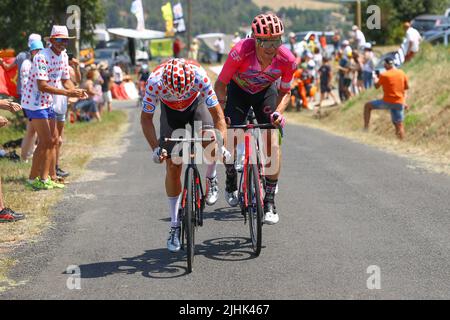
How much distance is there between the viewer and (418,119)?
20203 millimetres

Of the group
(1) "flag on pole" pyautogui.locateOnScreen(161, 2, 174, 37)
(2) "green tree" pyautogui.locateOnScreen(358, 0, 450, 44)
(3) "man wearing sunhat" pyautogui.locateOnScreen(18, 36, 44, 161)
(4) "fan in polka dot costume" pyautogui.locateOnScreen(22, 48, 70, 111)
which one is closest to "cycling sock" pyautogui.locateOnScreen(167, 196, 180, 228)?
(4) "fan in polka dot costume" pyautogui.locateOnScreen(22, 48, 70, 111)

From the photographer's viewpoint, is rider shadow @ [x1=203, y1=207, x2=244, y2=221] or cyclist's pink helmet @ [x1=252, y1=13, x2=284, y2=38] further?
rider shadow @ [x1=203, y1=207, x2=244, y2=221]

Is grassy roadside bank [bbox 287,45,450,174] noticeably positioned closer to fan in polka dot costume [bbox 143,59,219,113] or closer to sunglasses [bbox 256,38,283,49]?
sunglasses [bbox 256,38,283,49]

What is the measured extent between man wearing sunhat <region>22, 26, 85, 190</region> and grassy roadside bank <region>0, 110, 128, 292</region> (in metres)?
0.40

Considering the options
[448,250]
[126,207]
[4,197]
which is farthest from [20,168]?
[448,250]

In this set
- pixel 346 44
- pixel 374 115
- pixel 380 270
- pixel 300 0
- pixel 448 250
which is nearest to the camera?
pixel 380 270

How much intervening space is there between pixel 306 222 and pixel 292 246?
1253mm

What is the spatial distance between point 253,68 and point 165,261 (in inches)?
93.4

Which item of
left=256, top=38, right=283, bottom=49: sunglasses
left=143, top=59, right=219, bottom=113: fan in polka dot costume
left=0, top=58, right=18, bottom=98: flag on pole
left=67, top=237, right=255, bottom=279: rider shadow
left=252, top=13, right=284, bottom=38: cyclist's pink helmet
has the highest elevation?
left=252, top=13, right=284, bottom=38: cyclist's pink helmet

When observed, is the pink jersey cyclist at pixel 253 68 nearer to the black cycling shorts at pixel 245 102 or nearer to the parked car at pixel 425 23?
the black cycling shorts at pixel 245 102

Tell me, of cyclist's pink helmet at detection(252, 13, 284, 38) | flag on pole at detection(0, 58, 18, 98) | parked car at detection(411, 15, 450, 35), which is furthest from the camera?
parked car at detection(411, 15, 450, 35)

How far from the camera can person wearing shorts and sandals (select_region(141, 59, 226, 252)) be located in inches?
286

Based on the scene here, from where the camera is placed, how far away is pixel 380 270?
23.7 feet
